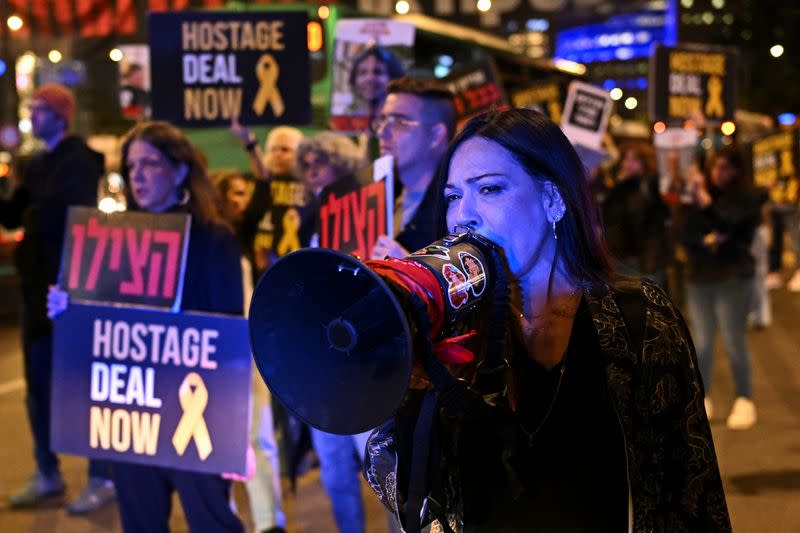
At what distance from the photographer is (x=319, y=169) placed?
567 centimetres

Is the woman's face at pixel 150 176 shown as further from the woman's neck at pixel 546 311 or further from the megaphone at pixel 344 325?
the megaphone at pixel 344 325

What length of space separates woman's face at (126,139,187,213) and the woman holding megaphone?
104 inches

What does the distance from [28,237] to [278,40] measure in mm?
1903

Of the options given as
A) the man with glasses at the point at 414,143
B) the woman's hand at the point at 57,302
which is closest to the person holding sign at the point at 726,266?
the man with glasses at the point at 414,143

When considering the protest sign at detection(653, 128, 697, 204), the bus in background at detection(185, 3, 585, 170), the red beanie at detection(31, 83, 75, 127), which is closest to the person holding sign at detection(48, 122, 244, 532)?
the red beanie at detection(31, 83, 75, 127)

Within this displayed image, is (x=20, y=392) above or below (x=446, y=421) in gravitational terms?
below

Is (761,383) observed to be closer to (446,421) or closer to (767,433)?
(767,433)

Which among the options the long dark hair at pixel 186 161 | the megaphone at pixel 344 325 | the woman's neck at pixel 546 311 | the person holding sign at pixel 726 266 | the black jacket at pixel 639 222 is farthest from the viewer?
the black jacket at pixel 639 222

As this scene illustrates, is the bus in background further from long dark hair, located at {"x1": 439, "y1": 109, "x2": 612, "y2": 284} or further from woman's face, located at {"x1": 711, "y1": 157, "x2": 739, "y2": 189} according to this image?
long dark hair, located at {"x1": 439, "y1": 109, "x2": 612, "y2": 284}

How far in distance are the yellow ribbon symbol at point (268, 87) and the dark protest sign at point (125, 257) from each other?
7.23 feet

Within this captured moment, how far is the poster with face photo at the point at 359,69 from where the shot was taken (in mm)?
7754

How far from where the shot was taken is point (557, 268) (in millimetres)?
2150

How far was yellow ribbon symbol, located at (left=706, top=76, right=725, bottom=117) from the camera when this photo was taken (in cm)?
1148

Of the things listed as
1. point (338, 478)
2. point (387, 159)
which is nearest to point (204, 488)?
point (338, 478)
